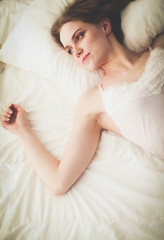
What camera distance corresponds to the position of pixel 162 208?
69 centimetres

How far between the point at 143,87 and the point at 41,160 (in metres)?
0.60

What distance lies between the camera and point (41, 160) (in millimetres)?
877

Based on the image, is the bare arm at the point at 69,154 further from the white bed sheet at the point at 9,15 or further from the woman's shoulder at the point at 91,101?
the white bed sheet at the point at 9,15

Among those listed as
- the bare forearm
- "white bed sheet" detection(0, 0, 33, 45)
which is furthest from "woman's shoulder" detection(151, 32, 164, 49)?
"white bed sheet" detection(0, 0, 33, 45)

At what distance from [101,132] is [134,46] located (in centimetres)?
53

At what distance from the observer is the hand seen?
987 millimetres

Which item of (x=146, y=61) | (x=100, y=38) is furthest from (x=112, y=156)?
(x=100, y=38)

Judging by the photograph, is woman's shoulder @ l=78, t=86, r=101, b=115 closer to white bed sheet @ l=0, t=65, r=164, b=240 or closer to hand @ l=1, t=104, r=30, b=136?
white bed sheet @ l=0, t=65, r=164, b=240

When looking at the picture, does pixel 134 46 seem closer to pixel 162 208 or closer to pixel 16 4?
pixel 162 208

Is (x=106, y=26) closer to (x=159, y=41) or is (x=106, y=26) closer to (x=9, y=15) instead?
(x=159, y=41)

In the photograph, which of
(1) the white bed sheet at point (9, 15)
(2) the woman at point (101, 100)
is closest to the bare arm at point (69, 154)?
(2) the woman at point (101, 100)

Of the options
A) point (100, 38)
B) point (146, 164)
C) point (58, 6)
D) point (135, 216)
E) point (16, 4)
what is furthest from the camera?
point (16, 4)

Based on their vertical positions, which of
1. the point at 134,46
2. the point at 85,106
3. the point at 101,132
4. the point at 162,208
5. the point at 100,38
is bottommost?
the point at 162,208

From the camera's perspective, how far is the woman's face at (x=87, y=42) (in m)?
0.87
